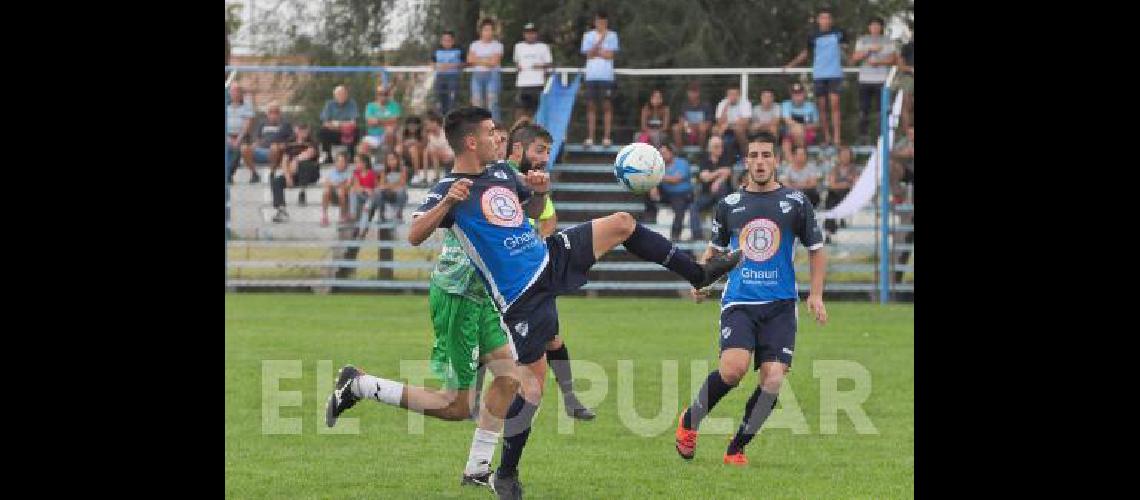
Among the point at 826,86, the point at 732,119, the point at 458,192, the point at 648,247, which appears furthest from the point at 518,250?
the point at 826,86

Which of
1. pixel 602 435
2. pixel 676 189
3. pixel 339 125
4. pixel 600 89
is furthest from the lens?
pixel 339 125

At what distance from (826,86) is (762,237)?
13.9 m

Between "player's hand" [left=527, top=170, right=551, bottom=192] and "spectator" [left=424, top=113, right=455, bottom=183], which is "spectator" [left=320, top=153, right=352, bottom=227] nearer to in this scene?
"spectator" [left=424, top=113, right=455, bottom=183]

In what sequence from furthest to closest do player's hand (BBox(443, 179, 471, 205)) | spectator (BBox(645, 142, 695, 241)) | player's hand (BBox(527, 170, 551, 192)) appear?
1. spectator (BBox(645, 142, 695, 241))
2. player's hand (BBox(527, 170, 551, 192))
3. player's hand (BBox(443, 179, 471, 205))

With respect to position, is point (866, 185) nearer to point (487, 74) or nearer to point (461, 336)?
point (487, 74)

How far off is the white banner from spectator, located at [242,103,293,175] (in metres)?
8.39

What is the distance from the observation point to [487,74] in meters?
23.8

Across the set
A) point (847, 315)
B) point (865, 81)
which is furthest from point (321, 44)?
point (847, 315)

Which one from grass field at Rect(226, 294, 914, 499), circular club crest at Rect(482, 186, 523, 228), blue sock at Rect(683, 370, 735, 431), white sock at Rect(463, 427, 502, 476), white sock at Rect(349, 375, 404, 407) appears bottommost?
grass field at Rect(226, 294, 914, 499)

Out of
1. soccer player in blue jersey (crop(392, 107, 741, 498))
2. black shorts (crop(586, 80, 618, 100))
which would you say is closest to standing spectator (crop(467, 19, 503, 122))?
black shorts (crop(586, 80, 618, 100))

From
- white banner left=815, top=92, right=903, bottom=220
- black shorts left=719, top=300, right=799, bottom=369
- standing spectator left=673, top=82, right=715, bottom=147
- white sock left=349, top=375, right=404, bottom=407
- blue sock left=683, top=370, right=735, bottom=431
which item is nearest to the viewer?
white sock left=349, top=375, right=404, bottom=407

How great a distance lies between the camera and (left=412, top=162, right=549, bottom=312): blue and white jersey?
8430mm

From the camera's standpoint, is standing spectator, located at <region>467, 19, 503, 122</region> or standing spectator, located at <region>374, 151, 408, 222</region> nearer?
standing spectator, located at <region>467, 19, 503, 122</region>
